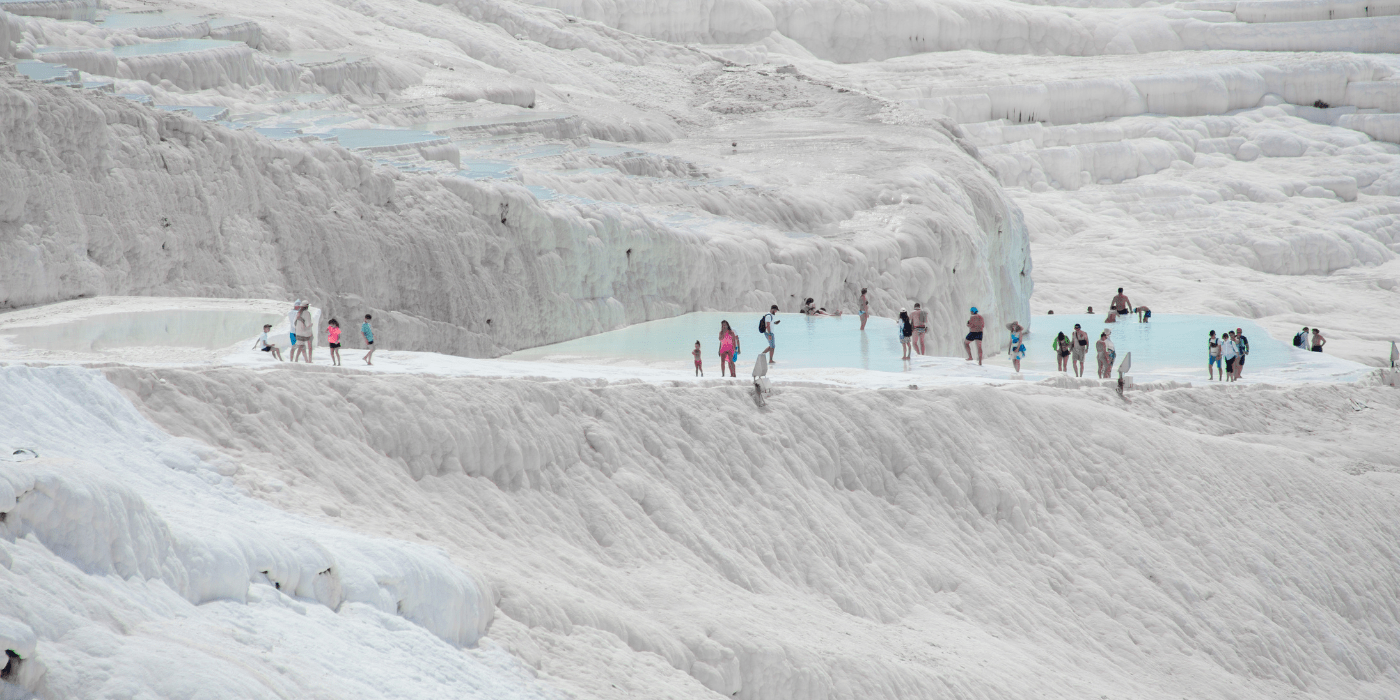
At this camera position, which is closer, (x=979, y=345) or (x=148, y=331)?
(x=148, y=331)

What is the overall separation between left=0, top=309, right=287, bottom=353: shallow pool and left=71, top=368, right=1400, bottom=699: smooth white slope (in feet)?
12.3

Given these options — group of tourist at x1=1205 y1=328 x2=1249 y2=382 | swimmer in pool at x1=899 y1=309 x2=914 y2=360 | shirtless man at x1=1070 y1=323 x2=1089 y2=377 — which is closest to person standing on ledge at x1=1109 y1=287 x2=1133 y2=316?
group of tourist at x1=1205 y1=328 x2=1249 y2=382

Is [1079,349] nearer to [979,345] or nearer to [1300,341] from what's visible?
[979,345]

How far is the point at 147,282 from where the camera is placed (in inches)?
560

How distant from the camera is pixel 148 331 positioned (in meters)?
12.5

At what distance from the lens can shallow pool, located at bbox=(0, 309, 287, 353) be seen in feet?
38.2

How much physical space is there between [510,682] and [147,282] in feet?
29.8

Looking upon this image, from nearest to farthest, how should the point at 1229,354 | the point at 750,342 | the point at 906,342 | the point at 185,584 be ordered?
1. the point at 185,584
2. the point at 906,342
3. the point at 750,342
4. the point at 1229,354

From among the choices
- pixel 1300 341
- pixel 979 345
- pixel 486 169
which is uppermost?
pixel 486 169

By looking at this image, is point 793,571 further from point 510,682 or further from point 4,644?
point 4,644

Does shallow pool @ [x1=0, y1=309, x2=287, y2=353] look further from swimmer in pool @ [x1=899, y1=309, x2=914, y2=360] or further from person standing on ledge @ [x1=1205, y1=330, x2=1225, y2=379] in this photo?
person standing on ledge @ [x1=1205, y1=330, x2=1225, y2=379]

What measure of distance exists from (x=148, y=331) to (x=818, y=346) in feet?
28.0

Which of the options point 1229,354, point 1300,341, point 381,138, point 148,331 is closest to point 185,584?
point 148,331

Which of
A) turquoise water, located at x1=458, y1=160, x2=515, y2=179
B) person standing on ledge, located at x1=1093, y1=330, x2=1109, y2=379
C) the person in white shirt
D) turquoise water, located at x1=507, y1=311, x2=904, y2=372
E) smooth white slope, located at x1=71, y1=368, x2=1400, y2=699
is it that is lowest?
smooth white slope, located at x1=71, y1=368, x2=1400, y2=699
